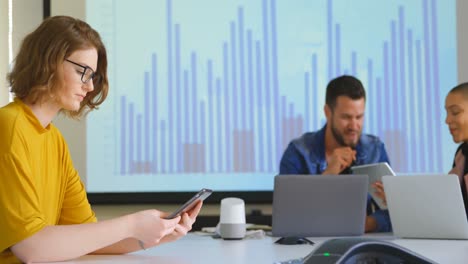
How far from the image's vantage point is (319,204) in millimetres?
2887

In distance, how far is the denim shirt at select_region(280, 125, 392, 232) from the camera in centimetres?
379

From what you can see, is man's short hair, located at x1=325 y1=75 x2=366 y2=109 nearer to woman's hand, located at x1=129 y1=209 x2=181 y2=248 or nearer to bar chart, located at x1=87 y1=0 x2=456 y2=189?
bar chart, located at x1=87 y1=0 x2=456 y2=189

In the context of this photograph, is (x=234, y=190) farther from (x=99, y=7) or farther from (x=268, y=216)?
(x=99, y=7)

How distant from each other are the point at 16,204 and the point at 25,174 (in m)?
0.08

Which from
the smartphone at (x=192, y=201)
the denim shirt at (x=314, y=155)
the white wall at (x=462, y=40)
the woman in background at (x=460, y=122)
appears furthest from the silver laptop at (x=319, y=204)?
the white wall at (x=462, y=40)

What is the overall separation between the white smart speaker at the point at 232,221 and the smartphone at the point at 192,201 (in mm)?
673

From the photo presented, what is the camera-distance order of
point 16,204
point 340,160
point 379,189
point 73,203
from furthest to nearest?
point 340,160
point 379,189
point 73,203
point 16,204

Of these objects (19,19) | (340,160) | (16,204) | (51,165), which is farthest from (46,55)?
(19,19)

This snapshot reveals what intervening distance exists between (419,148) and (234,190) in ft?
3.68

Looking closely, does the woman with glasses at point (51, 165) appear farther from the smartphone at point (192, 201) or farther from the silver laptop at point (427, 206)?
the silver laptop at point (427, 206)

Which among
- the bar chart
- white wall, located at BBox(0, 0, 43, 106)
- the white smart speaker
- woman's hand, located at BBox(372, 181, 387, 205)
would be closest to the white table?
the white smart speaker

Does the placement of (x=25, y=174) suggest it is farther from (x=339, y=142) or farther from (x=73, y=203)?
(x=339, y=142)

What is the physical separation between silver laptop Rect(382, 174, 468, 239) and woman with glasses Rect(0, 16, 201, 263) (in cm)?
98

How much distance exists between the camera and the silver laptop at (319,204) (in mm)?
2879
